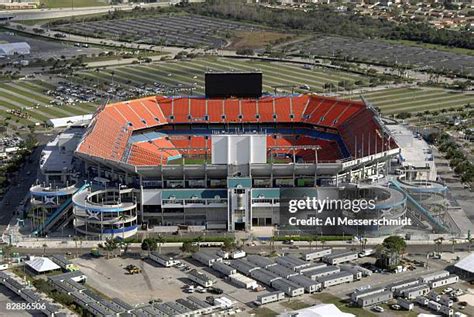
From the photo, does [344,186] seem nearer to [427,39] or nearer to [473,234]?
[473,234]

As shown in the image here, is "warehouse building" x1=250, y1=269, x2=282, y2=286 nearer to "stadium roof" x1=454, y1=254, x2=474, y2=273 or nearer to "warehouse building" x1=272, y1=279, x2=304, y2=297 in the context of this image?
"warehouse building" x1=272, y1=279, x2=304, y2=297

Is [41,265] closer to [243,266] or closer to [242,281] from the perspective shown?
[243,266]

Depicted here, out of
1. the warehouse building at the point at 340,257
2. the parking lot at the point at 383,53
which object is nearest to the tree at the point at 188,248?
the warehouse building at the point at 340,257

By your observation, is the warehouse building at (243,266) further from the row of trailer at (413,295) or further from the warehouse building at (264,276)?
the row of trailer at (413,295)

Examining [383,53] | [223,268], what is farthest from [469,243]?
[383,53]

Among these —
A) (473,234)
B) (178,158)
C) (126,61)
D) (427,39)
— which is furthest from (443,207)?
(427,39)

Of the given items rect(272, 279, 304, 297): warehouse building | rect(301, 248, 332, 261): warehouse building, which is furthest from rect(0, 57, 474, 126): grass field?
rect(272, 279, 304, 297): warehouse building
